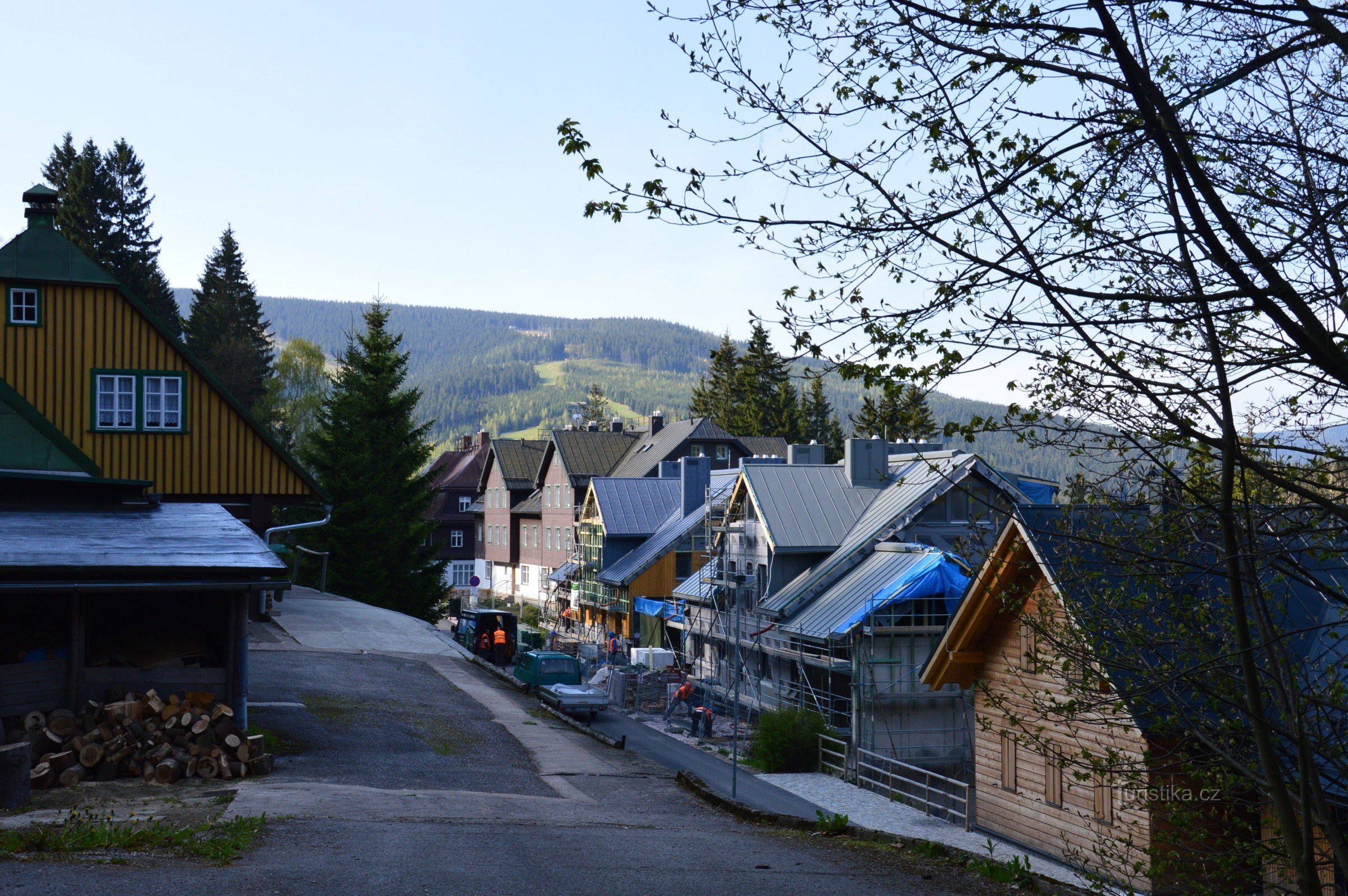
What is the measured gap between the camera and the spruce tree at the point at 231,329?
66.6m

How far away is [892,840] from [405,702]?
1270 cm

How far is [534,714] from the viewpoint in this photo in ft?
81.0

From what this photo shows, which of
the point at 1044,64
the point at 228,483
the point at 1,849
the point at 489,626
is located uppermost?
the point at 1044,64

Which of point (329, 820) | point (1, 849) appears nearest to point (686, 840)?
point (329, 820)

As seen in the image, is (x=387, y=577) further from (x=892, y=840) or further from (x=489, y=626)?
(x=892, y=840)

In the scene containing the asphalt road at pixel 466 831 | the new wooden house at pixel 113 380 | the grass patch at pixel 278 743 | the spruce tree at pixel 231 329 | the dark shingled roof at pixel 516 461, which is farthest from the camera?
the dark shingled roof at pixel 516 461

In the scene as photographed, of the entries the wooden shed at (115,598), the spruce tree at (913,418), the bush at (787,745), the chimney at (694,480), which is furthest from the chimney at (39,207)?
the chimney at (694,480)

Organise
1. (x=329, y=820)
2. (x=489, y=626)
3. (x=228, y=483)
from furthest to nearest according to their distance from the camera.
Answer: (x=489, y=626), (x=228, y=483), (x=329, y=820)

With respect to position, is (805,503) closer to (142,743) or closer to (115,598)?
(115,598)

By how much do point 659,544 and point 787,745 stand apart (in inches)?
953

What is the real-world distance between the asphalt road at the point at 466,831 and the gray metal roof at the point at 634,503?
1293 inches

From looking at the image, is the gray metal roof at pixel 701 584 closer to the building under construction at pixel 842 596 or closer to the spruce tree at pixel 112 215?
the building under construction at pixel 842 596

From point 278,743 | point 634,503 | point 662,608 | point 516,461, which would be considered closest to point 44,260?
point 278,743

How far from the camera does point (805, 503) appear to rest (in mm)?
39188
